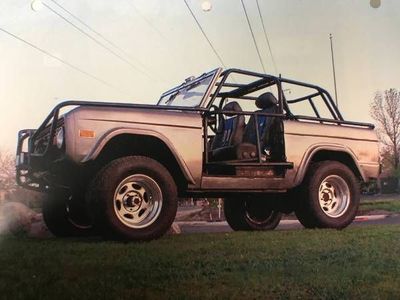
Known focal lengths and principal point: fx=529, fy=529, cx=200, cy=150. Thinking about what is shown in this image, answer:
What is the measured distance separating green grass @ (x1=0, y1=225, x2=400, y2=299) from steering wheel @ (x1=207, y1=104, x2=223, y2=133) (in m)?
1.07

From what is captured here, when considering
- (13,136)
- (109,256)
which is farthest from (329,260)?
(13,136)

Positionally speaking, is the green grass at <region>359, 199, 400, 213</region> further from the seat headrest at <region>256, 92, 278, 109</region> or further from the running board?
the seat headrest at <region>256, 92, 278, 109</region>

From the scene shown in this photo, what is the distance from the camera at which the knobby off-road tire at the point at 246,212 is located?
4062 millimetres

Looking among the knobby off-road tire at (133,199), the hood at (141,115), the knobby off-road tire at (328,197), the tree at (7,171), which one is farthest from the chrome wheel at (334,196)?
the tree at (7,171)

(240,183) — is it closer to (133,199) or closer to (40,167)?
(133,199)

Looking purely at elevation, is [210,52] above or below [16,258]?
above

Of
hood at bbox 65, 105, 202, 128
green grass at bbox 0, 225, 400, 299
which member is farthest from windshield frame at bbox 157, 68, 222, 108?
green grass at bbox 0, 225, 400, 299

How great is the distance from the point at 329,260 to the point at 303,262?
0.48 feet

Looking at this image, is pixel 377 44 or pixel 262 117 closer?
pixel 377 44

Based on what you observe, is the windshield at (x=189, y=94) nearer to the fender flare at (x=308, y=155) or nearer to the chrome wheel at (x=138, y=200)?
the chrome wheel at (x=138, y=200)

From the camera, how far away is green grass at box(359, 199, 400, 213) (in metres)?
3.51

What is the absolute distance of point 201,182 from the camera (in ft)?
10.2

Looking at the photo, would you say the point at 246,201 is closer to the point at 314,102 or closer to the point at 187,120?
the point at 314,102

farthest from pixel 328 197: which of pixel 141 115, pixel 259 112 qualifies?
pixel 141 115
